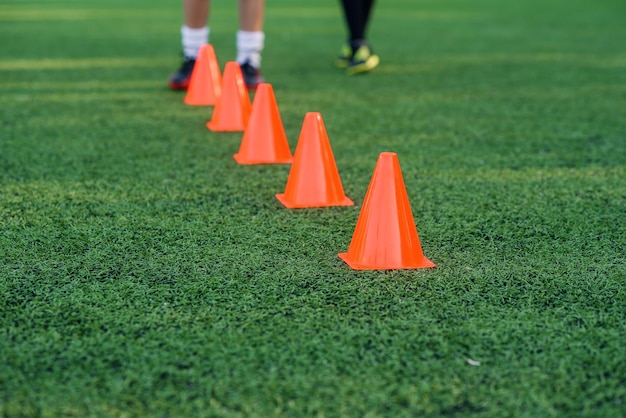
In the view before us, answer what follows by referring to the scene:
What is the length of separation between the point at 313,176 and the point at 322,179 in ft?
0.11

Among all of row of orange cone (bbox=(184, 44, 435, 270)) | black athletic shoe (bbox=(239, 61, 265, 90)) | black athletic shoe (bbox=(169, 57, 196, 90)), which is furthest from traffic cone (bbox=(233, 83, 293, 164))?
black athletic shoe (bbox=(169, 57, 196, 90))

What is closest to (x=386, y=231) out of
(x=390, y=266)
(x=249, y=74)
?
(x=390, y=266)

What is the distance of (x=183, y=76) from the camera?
4.75 m

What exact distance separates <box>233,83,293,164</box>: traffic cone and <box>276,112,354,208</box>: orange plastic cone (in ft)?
1.74

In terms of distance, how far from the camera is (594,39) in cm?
723

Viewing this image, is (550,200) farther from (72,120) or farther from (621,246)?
(72,120)

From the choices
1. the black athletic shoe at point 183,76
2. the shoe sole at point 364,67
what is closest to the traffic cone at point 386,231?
the black athletic shoe at point 183,76

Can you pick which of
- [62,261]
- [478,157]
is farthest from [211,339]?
[478,157]

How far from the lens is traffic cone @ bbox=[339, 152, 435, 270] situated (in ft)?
6.91

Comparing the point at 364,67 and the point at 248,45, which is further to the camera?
the point at 364,67

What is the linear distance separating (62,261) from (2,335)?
450 millimetres

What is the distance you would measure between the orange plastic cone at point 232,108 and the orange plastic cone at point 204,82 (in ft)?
1.69

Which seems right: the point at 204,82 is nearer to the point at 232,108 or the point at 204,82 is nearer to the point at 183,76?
the point at 183,76

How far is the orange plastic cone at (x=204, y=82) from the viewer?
14.3ft
